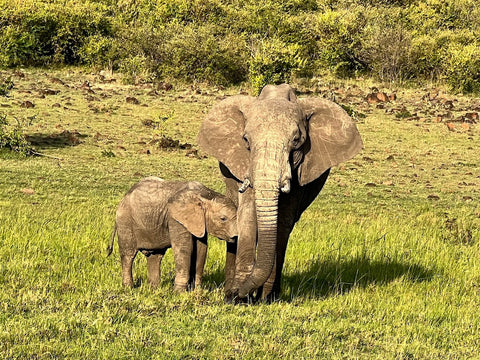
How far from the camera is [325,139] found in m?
6.85

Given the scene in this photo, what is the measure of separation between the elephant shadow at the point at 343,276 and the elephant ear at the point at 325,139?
61.7 inches

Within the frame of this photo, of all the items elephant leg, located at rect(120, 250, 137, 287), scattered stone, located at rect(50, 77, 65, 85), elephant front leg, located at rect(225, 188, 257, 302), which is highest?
elephant front leg, located at rect(225, 188, 257, 302)

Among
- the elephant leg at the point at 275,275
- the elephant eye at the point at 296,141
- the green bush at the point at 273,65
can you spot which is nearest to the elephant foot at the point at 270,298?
the elephant leg at the point at 275,275

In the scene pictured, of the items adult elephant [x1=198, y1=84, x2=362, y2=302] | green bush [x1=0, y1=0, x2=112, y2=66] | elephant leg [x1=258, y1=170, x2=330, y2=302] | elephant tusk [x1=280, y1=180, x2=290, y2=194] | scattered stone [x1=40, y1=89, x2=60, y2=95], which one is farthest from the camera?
green bush [x1=0, y1=0, x2=112, y2=66]

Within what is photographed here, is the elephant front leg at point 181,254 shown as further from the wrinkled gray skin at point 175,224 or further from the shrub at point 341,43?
the shrub at point 341,43

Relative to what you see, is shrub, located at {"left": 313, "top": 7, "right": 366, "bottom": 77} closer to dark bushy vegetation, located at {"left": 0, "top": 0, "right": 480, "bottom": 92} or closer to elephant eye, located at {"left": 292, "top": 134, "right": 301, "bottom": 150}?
dark bushy vegetation, located at {"left": 0, "top": 0, "right": 480, "bottom": 92}

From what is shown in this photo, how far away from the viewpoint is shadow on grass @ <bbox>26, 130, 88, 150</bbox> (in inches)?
829

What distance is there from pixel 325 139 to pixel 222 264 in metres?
3.12

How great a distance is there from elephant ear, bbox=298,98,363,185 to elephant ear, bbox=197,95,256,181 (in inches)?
23.1

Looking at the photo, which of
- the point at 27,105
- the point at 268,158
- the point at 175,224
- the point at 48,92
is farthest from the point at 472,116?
the point at 268,158

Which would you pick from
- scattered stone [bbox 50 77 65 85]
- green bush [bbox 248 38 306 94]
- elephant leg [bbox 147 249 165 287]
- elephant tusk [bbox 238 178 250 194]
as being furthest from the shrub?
elephant tusk [bbox 238 178 250 194]

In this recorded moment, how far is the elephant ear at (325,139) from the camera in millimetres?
6695

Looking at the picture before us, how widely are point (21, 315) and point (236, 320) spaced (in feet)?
5.75

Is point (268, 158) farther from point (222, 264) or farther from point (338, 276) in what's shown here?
point (222, 264)
